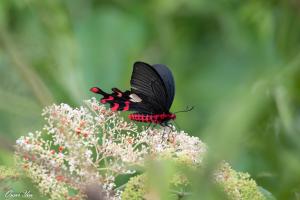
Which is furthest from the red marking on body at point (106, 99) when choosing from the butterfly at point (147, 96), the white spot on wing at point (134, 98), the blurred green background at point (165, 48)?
the blurred green background at point (165, 48)

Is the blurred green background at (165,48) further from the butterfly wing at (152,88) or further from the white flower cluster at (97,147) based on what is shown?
the white flower cluster at (97,147)

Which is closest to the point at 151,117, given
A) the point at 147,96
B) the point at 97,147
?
the point at 147,96

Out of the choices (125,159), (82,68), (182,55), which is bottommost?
(125,159)

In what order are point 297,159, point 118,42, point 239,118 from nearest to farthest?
point 239,118 → point 297,159 → point 118,42

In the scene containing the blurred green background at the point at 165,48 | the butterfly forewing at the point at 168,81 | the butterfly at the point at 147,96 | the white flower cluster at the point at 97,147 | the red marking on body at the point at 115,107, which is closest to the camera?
the white flower cluster at the point at 97,147

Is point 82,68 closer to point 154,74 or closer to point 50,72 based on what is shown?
point 50,72

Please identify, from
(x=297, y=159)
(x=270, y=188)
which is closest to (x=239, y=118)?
(x=270, y=188)

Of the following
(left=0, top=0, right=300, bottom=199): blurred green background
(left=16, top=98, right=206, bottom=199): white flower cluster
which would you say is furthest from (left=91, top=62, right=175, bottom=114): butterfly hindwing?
(left=0, top=0, right=300, bottom=199): blurred green background

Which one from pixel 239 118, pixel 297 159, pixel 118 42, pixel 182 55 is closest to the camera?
pixel 239 118

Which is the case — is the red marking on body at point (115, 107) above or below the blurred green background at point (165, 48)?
below
